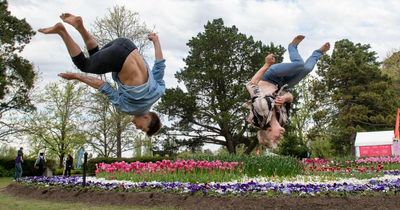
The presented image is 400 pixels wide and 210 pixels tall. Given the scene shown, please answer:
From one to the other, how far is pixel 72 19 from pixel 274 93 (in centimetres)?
288

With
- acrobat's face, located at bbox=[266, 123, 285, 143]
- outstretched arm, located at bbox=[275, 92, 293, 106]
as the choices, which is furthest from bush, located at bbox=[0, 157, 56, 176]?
outstretched arm, located at bbox=[275, 92, 293, 106]

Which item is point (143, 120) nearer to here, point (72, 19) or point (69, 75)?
point (69, 75)

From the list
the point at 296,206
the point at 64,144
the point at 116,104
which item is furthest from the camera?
the point at 64,144

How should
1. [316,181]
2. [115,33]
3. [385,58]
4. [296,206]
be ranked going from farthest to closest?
[385,58] < [115,33] < [316,181] < [296,206]

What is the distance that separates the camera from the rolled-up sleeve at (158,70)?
5.88 metres

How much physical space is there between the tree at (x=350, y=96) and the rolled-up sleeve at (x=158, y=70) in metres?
33.8

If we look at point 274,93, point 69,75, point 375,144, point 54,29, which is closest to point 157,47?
point 69,75

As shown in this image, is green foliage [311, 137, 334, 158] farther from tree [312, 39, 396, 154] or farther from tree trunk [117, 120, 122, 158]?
tree trunk [117, 120, 122, 158]

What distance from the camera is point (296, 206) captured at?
984 cm

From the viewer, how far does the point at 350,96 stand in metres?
39.2

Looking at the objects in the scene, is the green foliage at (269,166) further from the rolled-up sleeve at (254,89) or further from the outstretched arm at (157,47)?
the outstretched arm at (157,47)

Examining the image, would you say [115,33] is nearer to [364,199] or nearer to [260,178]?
[260,178]

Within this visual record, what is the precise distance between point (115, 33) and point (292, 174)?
1739 cm

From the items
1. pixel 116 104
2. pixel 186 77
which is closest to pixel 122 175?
pixel 116 104
